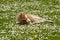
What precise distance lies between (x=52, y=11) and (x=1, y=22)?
4.66 m

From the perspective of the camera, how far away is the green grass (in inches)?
512

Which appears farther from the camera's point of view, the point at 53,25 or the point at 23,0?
the point at 23,0

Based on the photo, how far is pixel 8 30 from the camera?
14148 millimetres

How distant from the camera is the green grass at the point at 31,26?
13.0 meters

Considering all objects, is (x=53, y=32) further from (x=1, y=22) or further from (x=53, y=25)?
(x=1, y=22)

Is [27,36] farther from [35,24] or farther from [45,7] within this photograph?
[45,7]

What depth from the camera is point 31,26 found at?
48.5ft

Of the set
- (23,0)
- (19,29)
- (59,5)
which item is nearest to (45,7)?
(59,5)

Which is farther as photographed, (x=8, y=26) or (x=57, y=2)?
(x=57, y=2)

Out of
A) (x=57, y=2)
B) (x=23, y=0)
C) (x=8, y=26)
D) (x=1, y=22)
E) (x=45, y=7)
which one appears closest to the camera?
(x=8, y=26)

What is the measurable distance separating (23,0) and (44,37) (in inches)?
504

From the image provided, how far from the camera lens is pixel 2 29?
14398 millimetres

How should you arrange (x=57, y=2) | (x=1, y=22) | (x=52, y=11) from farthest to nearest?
(x=57, y=2), (x=52, y=11), (x=1, y=22)

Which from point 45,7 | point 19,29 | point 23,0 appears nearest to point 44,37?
point 19,29
